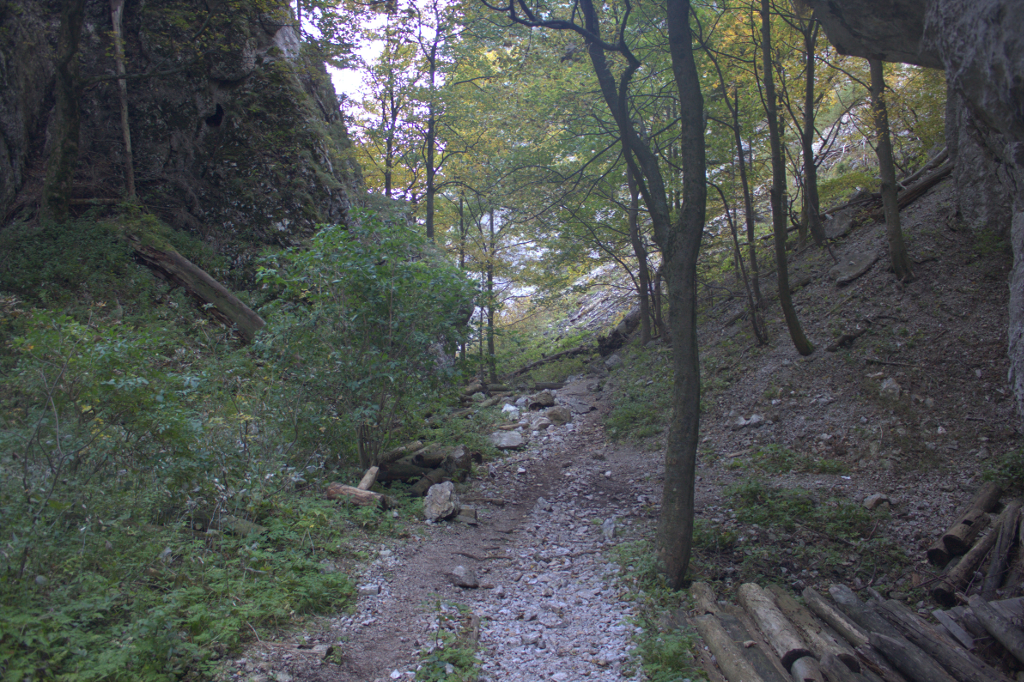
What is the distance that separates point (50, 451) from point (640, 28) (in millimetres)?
9269

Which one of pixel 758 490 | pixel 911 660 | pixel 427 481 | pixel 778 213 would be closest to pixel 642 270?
pixel 778 213

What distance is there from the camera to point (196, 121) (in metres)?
11.9

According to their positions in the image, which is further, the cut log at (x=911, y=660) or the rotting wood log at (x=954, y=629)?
the rotting wood log at (x=954, y=629)

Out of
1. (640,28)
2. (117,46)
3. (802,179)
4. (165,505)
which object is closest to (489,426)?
(165,505)

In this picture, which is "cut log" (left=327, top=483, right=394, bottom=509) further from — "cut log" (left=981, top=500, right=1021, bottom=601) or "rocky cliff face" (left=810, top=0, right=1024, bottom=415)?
"rocky cliff face" (left=810, top=0, right=1024, bottom=415)

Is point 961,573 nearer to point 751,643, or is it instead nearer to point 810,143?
point 751,643

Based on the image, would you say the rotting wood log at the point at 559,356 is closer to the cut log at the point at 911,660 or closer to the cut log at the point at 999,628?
the cut log at the point at 999,628

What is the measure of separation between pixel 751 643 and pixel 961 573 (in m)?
1.99

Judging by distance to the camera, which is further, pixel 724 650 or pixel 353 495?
pixel 353 495

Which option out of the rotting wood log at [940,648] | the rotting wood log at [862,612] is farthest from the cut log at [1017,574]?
the rotting wood log at [862,612]

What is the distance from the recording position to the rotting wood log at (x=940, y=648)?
9.60 ft

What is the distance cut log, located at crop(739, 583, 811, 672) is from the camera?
3246mm

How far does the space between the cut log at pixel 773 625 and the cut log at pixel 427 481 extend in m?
4.07

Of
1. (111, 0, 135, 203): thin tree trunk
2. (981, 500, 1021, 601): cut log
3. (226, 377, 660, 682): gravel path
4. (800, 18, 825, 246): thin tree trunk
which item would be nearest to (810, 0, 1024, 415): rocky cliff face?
(981, 500, 1021, 601): cut log
